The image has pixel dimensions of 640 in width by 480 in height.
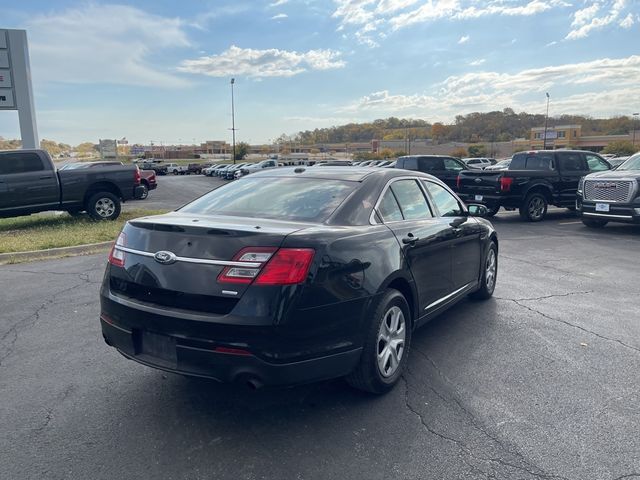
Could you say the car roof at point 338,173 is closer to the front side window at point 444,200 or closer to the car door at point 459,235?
the front side window at point 444,200

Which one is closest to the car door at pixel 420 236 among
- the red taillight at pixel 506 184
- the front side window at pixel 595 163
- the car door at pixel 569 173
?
the red taillight at pixel 506 184

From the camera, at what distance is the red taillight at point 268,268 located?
9.61ft

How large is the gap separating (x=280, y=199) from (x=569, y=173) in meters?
12.8

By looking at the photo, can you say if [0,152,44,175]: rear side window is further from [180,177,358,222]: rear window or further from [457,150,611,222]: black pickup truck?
[457,150,611,222]: black pickup truck

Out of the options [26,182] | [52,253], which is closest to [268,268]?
[52,253]

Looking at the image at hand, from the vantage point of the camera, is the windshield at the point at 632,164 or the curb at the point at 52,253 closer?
the curb at the point at 52,253

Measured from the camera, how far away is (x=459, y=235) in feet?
16.4

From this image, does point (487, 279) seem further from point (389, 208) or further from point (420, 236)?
point (389, 208)

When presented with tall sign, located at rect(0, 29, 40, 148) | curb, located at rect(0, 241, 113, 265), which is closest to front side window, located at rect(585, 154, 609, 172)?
curb, located at rect(0, 241, 113, 265)

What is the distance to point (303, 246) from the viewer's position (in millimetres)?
3039

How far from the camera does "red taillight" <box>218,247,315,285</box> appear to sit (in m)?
2.93

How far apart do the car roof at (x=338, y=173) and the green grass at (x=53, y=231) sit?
257 inches

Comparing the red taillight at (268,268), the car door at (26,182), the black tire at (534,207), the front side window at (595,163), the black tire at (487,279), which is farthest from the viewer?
the front side window at (595,163)

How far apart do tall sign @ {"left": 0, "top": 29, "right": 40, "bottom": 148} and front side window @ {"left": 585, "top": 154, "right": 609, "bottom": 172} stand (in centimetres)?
1699
